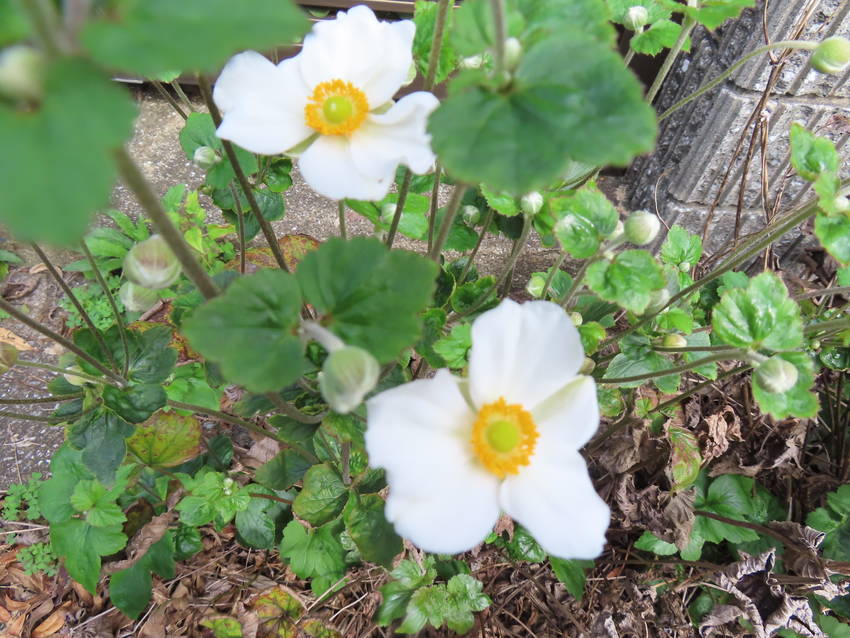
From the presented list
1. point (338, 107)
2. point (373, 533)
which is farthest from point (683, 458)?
point (338, 107)

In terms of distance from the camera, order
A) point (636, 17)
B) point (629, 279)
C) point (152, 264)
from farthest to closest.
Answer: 1. point (636, 17)
2. point (629, 279)
3. point (152, 264)

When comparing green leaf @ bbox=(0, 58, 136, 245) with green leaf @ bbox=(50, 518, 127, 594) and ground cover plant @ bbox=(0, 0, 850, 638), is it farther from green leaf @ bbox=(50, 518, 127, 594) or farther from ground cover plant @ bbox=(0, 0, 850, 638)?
green leaf @ bbox=(50, 518, 127, 594)

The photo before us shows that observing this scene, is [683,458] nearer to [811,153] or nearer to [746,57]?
[811,153]

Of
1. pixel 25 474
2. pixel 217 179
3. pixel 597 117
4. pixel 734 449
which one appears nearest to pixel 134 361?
pixel 217 179

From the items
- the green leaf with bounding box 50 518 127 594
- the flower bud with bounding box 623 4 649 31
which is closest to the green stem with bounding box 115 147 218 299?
the flower bud with bounding box 623 4 649 31

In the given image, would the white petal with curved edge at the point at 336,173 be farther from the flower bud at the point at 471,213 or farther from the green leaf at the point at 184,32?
the flower bud at the point at 471,213

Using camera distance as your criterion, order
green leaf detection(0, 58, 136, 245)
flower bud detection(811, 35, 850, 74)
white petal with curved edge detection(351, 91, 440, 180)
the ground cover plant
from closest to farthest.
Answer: green leaf detection(0, 58, 136, 245), the ground cover plant, white petal with curved edge detection(351, 91, 440, 180), flower bud detection(811, 35, 850, 74)

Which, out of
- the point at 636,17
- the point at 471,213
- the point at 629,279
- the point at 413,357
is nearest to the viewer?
the point at 629,279
